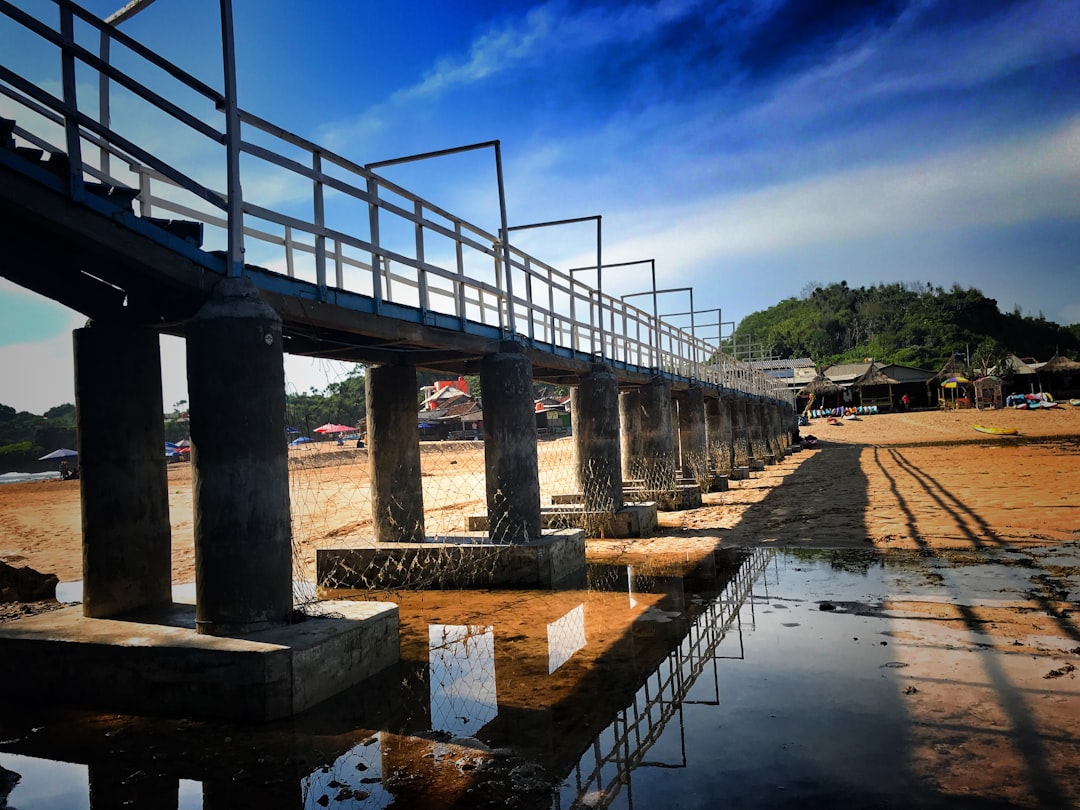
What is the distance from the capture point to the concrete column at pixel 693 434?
22.4 m

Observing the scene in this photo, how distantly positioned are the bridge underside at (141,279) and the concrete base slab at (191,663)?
2881mm

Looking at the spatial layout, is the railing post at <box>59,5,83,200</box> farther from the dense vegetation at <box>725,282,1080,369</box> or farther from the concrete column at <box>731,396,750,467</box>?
the dense vegetation at <box>725,282,1080,369</box>

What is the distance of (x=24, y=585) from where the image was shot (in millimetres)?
10555

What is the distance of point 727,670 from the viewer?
6.43 m

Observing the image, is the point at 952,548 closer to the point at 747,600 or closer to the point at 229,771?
the point at 747,600

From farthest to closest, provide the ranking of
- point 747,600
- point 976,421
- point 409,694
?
1. point 976,421
2. point 747,600
3. point 409,694

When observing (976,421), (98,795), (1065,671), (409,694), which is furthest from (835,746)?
(976,421)

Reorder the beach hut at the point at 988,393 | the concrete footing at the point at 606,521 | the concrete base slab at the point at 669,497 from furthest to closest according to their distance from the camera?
1. the beach hut at the point at 988,393
2. the concrete base slab at the point at 669,497
3. the concrete footing at the point at 606,521

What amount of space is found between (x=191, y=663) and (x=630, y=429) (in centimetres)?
1510

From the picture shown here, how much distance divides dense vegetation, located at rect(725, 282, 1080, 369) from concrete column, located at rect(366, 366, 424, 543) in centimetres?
8962

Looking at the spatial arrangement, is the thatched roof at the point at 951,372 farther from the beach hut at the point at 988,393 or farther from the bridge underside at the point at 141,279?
the bridge underside at the point at 141,279

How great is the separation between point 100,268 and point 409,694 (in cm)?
447

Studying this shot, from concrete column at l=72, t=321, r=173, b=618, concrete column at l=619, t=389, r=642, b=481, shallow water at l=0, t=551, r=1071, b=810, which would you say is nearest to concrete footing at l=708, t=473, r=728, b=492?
concrete column at l=619, t=389, r=642, b=481

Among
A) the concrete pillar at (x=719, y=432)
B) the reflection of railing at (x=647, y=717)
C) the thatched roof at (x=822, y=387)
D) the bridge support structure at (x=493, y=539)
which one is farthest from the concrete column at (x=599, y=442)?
the thatched roof at (x=822, y=387)
